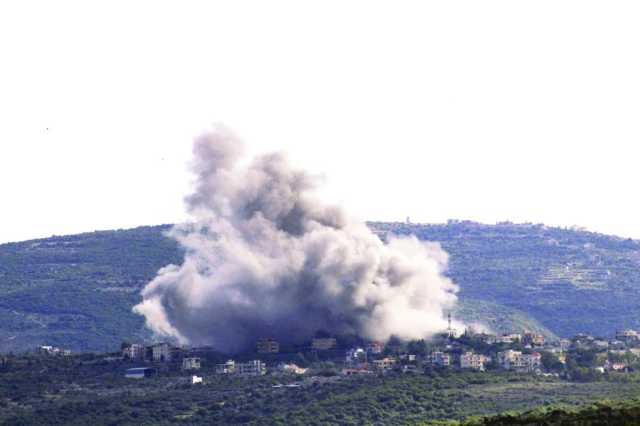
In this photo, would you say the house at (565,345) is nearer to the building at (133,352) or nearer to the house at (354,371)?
the house at (354,371)

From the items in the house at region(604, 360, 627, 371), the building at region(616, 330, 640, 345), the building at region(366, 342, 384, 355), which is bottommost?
the house at region(604, 360, 627, 371)

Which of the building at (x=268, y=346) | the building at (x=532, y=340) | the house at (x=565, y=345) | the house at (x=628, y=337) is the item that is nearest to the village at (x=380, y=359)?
the building at (x=268, y=346)

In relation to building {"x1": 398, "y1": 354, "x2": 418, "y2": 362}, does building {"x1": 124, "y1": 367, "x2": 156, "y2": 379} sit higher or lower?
lower

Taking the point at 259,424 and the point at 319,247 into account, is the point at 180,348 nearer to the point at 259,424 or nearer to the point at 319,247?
the point at 319,247

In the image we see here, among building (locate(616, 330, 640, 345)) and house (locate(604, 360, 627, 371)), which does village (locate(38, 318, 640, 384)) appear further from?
building (locate(616, 330, 640, 345))

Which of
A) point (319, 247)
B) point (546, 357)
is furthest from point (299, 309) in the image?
point (546, 357)

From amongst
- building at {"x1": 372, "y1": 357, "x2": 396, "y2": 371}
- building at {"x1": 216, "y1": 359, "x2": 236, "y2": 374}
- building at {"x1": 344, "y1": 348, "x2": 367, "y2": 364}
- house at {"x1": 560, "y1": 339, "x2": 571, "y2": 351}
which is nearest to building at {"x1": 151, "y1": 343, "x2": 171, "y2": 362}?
building at {"x1": 216, "y1": 359, "x2": 236, "y2": 374}
